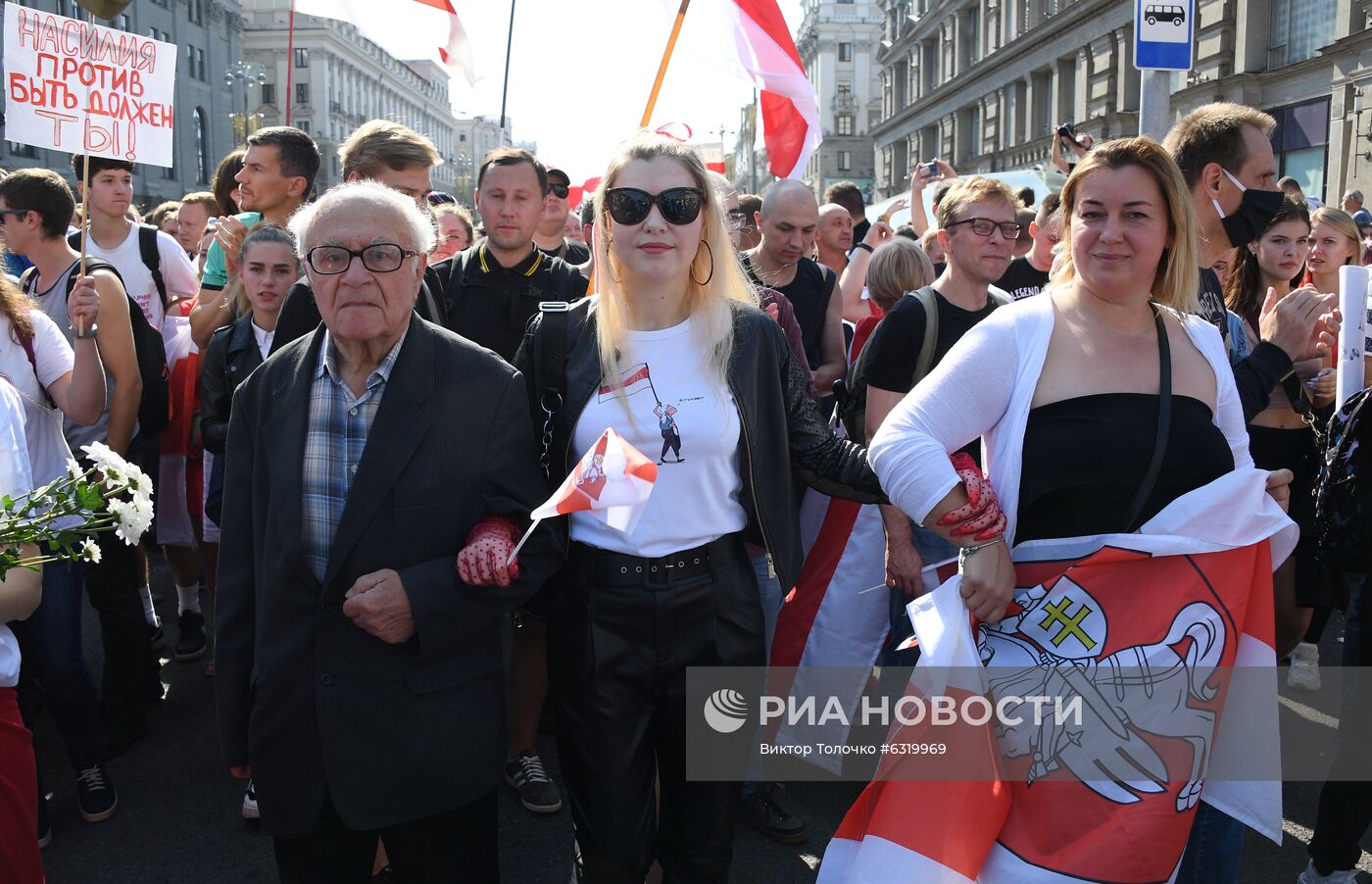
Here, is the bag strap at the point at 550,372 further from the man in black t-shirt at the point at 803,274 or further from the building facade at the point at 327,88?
the building facade at the point at 327,88

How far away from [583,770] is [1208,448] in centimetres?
165

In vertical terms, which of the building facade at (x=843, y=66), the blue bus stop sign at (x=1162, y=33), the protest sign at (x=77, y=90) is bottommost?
the protest sign at (x=77, y=90)

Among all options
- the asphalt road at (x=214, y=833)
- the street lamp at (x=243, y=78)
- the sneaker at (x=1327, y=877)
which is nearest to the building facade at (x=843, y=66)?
the street lamp at (x=243, y=78)

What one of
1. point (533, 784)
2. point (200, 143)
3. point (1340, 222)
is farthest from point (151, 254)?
point (200, 143)

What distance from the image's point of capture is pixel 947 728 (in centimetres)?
226

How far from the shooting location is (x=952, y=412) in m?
2.42

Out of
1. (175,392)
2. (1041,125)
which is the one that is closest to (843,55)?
(1041,125)

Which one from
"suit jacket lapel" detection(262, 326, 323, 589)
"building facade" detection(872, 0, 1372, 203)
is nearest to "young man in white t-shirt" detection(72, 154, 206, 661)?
"suit jacket lapel" detection(262, 326, 323, 589)

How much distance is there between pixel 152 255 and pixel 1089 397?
5.56 meters

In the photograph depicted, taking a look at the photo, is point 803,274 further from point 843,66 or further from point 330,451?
point 843,66

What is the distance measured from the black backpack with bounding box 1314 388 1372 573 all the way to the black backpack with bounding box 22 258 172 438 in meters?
4.58

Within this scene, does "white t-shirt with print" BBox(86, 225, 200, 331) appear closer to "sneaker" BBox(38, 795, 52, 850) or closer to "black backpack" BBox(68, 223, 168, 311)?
"black backpack" BBox(68, 223, 168, 311)

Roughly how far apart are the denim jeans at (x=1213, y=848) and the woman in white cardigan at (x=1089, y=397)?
2.54 ft

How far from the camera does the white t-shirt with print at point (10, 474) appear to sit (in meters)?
2.55
